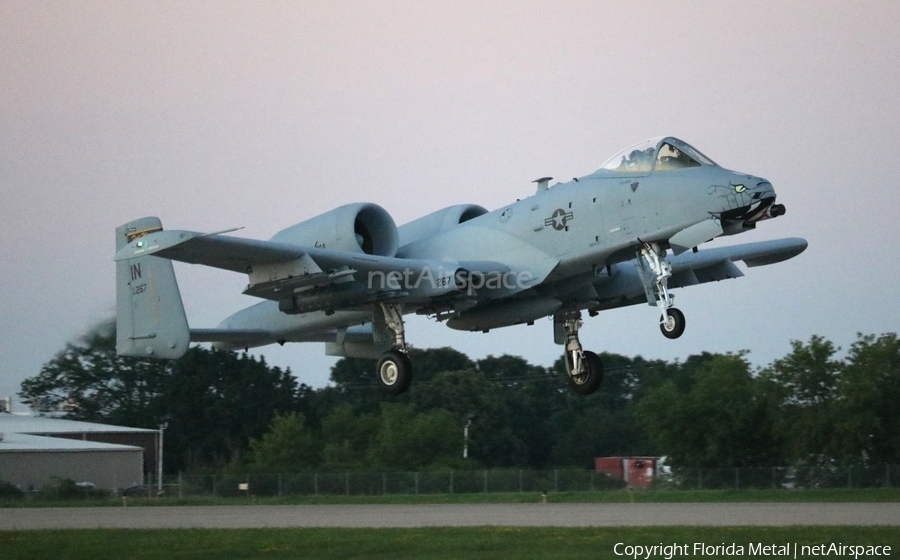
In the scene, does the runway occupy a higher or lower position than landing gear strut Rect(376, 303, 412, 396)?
lower

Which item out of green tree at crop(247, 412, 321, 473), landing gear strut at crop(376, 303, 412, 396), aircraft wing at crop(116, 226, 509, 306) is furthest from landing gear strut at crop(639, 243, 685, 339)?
green tree at crop(247, 412, 321, 473)

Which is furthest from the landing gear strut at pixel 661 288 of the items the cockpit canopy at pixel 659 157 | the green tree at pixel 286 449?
the green tree at pixel 286 449

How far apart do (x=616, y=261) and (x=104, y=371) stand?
33188 millimetres

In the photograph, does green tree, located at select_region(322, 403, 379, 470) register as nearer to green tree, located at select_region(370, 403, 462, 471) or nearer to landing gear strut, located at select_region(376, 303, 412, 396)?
green tree, located at select_region(370, 403, 462, 471)

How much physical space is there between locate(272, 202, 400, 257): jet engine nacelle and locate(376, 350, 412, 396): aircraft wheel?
192 centimetres

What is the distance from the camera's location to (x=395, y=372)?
838 inches

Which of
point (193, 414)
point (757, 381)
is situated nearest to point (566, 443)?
point (757, 381)

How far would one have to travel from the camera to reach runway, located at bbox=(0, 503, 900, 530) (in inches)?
754

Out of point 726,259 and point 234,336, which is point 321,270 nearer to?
point 234,336

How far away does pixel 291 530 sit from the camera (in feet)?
60.6

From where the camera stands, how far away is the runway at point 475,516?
62.8 ft

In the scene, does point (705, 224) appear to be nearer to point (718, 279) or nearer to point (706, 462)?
point (718, 279)

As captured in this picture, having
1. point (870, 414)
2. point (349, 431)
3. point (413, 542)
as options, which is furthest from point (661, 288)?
point (349, 431)

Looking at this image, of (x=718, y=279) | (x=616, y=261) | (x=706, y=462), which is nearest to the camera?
(x=616, y=261)
